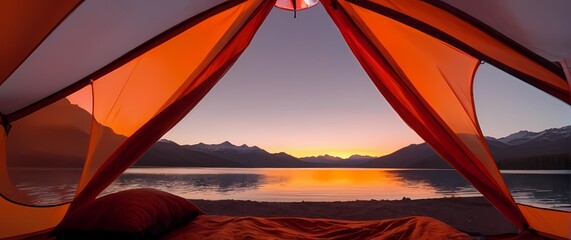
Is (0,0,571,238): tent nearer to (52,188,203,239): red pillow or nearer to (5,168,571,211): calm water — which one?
(5,168,571,211): calm water

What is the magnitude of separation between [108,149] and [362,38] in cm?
221

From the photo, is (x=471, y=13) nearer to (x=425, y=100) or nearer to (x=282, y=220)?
(x=425, y=100)

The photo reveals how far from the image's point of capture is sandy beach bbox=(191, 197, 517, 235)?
4.46 m

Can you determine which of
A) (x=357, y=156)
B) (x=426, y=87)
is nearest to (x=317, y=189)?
(x=357, y=156)

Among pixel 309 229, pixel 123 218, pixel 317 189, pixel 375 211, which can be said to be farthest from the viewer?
pixel 317 189

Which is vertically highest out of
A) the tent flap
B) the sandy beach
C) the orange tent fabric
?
the tent flap

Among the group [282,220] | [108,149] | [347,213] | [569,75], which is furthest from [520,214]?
[108,149]

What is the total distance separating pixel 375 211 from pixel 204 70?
3.17 meters

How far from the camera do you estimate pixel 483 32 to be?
7.52ft

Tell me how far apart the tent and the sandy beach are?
1886 mm

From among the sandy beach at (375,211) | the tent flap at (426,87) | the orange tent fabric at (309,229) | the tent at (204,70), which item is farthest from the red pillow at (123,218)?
the sandy beach at (375,211)

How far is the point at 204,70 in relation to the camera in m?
2.95

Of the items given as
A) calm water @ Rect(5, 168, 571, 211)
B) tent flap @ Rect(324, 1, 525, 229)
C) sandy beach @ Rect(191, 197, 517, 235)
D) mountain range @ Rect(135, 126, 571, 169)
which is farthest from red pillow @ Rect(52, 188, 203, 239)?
mountain range @ Rect(135, 126, 571, 169)

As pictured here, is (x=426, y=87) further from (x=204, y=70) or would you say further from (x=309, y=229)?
(x=204, y=70)
